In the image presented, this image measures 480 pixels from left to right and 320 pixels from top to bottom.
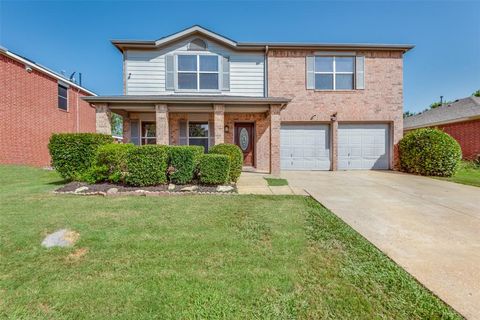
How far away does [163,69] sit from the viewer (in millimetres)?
11836

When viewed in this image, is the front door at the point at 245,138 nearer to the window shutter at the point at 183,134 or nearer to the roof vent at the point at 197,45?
the window shutter at the point at 183,134

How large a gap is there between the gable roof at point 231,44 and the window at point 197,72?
951 mm

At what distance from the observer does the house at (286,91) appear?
11789 mm

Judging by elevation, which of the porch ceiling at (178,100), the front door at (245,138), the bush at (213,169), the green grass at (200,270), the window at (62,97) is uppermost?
the window at (62,97)

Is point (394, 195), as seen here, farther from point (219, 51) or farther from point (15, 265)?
point (219, 51)

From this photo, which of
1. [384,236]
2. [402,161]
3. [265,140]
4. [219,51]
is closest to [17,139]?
[219,51]

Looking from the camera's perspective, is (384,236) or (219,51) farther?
(219,51)

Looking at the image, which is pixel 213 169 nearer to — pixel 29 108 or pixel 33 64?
pixel 29 108

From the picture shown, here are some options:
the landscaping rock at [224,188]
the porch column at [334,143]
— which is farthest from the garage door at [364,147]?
the landscaping rock at [224,188]

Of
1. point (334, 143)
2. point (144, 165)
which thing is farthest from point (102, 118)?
point (334, 143)

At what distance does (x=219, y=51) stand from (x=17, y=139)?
38.9 ft

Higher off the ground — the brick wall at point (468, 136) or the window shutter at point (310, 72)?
the window shutter at point (310, 72)

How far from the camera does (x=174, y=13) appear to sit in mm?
12141

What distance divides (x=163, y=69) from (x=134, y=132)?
3.60m
